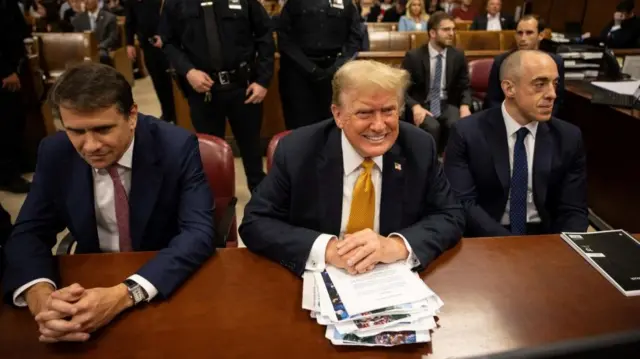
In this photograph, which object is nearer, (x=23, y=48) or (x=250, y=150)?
(x=250, y=150)

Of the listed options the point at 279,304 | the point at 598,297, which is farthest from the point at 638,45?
the point at 279,304

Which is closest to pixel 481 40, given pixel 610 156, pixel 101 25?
pixel 610 156

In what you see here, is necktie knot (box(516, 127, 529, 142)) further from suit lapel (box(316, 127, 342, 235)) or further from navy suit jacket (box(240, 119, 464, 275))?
suit lapel (box(316, 127, 342, 235))

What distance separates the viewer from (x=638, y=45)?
6852 millimetres

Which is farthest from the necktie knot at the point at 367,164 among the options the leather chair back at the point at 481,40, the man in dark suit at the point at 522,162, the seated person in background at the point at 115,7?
the seated person in background at the point at 115,7

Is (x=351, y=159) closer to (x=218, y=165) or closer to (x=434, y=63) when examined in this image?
(x=218, y=165)

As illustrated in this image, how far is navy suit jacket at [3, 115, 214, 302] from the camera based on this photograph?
1.57m

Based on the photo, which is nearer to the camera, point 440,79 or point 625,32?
point 440,79

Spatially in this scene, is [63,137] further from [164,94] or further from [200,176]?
[164,94]

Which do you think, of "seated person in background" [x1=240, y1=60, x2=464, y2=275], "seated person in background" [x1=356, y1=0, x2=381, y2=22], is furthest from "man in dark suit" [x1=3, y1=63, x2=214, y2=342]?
"seated person in background" [x1=356, y1=0, x2=381, y2=22]

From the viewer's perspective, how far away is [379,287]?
1.33 metres

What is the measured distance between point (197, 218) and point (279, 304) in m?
0.49

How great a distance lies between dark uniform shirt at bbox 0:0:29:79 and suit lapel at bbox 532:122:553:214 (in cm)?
347

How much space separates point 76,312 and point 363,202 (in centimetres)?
87
